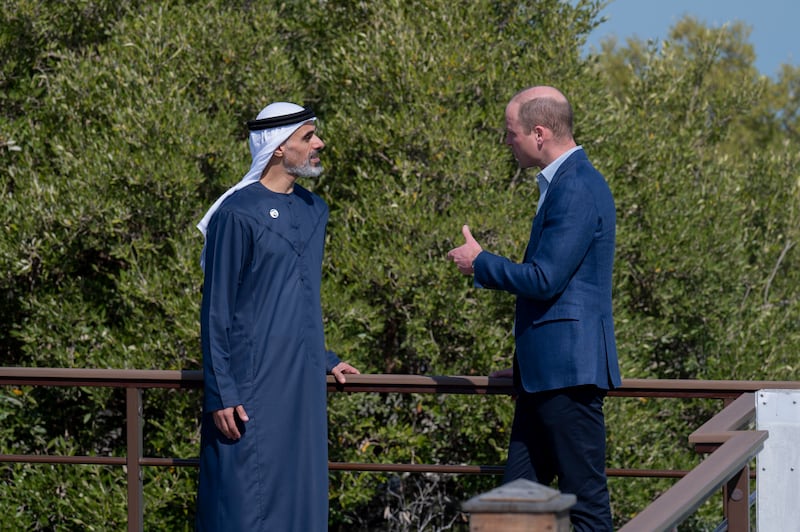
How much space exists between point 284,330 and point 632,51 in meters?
35.3

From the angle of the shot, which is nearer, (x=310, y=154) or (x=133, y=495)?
(x=310, y=154)

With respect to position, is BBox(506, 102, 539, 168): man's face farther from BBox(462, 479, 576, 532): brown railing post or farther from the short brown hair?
BBox(462, 479, 576, 532): brown railing post

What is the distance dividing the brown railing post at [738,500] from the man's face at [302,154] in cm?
164

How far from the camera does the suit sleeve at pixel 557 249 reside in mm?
3402

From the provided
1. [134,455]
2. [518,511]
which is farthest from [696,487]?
[134,455]

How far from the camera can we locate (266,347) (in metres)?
3.78

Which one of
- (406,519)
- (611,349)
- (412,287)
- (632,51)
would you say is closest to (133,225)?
(412,287)

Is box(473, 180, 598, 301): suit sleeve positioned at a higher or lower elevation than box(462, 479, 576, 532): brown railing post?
higher

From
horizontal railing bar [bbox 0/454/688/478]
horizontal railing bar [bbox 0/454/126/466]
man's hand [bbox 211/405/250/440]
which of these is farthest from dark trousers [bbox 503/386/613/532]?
horizontal railing bar [bbox 0/454/126/466]

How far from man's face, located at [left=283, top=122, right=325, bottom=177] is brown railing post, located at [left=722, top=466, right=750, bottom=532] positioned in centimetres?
164

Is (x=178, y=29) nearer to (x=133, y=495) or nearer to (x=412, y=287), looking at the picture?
(x=412, y=287)

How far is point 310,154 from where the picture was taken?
12.9ft

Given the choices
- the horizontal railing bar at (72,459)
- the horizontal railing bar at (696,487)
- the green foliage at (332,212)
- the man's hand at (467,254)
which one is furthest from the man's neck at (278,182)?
the green foliage at (332,212)

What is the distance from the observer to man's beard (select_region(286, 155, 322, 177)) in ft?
12.8
